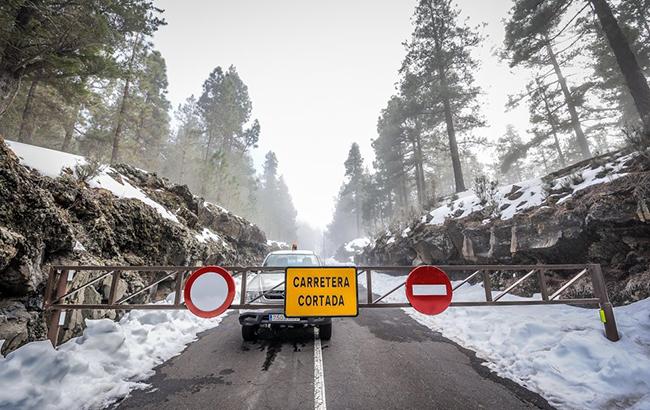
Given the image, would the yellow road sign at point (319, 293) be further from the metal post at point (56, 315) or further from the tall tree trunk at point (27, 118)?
the tall tree trunk at point (27, 118)

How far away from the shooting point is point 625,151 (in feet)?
26.7

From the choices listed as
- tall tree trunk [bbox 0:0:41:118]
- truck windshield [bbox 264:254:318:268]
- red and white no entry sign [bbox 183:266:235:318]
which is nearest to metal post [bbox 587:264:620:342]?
truck windshield [bbox 264:254:318:268]

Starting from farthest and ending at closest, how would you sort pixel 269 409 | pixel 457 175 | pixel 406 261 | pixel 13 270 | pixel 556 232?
pixel 457 175 < pixel 406 261 < pixel 556 232 < pixel 13 270 < pixel 269 409

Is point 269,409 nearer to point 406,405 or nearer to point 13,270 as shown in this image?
point 406,405

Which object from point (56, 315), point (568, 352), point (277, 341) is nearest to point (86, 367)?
point (56, 315)

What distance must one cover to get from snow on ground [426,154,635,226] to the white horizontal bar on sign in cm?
710

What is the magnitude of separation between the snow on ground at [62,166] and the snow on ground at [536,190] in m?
13.2

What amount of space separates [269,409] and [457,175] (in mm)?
18884

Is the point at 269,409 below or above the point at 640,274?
below

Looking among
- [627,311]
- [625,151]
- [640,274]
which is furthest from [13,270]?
[625,151]

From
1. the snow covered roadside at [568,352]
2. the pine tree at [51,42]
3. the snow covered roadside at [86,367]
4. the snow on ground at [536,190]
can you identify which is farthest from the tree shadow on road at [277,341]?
the pine tree at [51,42]

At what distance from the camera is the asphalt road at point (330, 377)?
3.55 metres

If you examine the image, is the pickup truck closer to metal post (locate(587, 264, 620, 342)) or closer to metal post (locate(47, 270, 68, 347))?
metal post (locate(47, 270, 68, 347))

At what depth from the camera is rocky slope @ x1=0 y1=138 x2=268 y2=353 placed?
4180mm
